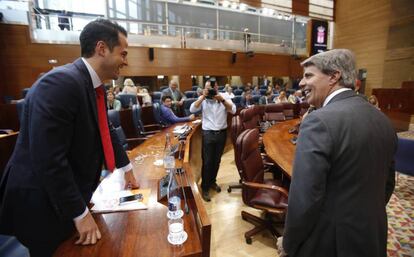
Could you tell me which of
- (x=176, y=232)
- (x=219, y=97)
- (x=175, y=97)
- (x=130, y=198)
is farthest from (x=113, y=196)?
(x=175, y=97)

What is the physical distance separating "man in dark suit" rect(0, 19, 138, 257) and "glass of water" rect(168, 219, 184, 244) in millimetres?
305

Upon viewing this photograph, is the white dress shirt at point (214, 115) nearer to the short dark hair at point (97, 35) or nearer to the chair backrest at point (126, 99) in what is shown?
the short dark hair at point (97, 35)

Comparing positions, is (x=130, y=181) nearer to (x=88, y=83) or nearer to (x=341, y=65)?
(x=88, y=83)

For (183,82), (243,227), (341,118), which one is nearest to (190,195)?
(341,118)

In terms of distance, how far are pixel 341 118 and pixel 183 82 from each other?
9927 millimetres

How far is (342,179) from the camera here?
951 mm

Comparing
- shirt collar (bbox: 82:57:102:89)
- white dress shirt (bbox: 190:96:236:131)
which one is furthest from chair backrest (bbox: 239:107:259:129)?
shirt collar (bbox: 82:57:102:89)

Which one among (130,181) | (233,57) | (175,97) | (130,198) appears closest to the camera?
(130,198)

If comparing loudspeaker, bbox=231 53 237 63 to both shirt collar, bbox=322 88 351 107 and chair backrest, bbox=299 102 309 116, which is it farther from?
shirt collar, bbox=322 88 351 107

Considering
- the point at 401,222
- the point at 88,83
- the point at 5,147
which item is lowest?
the point at 401,222

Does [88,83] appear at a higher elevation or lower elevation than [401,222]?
higher

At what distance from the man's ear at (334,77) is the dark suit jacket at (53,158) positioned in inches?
40.9

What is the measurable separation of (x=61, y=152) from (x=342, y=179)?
1081 millimetres

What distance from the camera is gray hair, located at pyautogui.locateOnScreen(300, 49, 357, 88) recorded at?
39.8 inches
